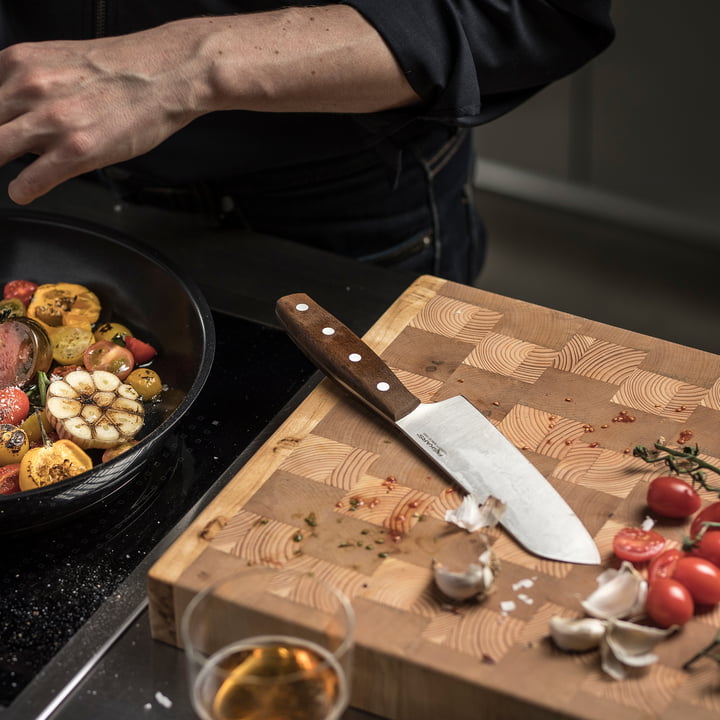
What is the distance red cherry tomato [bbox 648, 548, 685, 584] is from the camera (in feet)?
2.76

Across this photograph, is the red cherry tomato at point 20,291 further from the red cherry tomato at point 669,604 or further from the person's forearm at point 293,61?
the red cherry tomato at point 669,604

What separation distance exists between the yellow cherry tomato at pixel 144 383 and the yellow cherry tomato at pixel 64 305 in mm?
135

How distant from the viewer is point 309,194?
1479 millimetres

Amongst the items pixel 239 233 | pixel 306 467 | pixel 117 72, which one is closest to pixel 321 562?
pixel 306 467

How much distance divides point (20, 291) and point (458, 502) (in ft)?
2.11

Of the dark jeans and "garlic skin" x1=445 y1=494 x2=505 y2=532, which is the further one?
the dark jeans

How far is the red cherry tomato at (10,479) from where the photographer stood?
0.98 m

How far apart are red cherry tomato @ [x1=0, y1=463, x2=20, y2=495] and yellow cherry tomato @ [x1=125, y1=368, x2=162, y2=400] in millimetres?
178

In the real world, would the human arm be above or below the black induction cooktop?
above

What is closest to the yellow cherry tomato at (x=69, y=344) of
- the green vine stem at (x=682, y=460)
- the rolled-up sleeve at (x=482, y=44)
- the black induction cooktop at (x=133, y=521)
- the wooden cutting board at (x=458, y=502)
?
the black induction cooktop at (x=133, y=521)

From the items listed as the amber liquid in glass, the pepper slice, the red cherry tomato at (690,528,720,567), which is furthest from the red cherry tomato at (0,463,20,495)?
the red cherry tomato at (690,528,720,567)

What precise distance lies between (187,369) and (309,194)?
0.43m

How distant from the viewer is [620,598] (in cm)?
82

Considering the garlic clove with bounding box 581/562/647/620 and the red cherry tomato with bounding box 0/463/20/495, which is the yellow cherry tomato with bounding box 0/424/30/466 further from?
the garlic clove with bounding box 581/562/647/620
